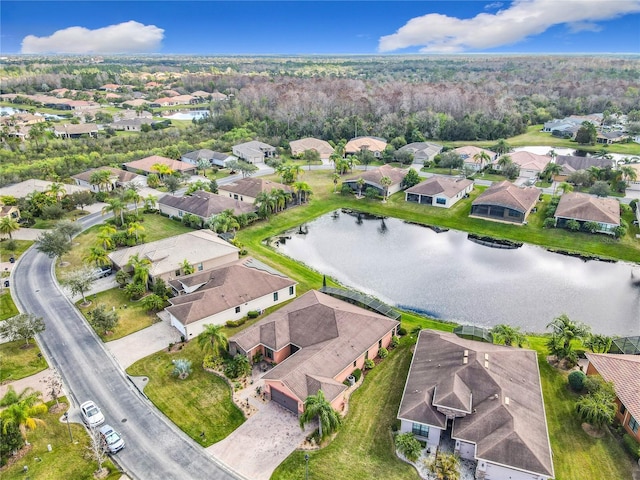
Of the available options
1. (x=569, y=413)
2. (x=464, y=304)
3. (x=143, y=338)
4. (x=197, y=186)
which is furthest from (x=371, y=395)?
(x=197, y=186)

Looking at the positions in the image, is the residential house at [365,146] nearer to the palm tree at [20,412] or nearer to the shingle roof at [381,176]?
the shingle roof at [381,176]

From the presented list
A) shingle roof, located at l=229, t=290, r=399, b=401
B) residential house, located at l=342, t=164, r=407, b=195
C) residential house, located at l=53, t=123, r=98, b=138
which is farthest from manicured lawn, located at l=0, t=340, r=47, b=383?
residential house, located at l=53, t=123, r=98, b=138

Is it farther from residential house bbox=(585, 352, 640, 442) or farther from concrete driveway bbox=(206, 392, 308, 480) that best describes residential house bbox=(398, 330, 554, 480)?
concrete driveway bbox=(206, 392, 308, 480)

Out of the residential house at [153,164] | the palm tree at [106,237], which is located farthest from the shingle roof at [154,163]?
the palm tree at [106,237]

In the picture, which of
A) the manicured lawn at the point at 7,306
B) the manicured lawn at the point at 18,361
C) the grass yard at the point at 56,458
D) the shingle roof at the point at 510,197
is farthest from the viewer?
the shingle roof at the point at 510,197

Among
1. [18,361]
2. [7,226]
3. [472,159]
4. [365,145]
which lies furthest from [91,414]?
[365,145]

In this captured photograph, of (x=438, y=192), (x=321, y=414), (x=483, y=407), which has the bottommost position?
(x=483, y=407)

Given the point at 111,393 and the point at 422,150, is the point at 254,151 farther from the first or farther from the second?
the point at 111,393
